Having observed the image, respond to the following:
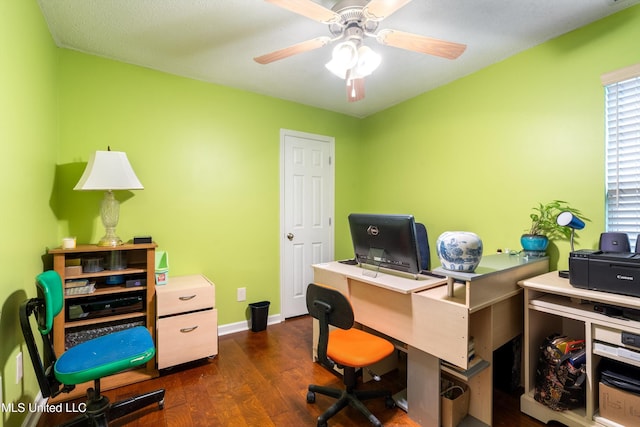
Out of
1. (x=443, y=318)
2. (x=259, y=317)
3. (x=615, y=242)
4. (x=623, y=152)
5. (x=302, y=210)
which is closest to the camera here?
(x=443, y=318)

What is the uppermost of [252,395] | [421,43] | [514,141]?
[421,43]

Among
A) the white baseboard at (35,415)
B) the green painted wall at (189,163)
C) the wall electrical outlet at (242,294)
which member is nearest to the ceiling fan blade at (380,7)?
the green painted wall at (189,163)

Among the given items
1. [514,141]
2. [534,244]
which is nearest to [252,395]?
[534,244]

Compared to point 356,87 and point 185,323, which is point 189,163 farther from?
point 356,87

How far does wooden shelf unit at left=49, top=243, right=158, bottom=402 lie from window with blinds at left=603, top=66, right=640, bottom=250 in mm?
3302

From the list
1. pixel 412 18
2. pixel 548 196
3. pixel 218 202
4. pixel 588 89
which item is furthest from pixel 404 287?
pixel 218 202

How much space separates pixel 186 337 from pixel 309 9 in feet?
7.88

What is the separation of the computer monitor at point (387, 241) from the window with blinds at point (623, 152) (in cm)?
139

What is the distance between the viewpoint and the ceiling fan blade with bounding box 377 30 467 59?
5.23 ft

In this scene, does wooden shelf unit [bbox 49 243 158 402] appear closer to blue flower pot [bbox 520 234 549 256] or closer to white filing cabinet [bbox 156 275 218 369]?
white filing cabinet [bbox 156 275 218 369]

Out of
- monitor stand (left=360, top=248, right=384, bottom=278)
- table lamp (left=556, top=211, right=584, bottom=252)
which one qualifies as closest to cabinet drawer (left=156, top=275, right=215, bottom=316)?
monitor stand (left=360, top=248, right=384, bottom=278)

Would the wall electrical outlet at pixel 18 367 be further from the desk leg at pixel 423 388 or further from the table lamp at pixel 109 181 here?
the desk leg at pixel 423 388

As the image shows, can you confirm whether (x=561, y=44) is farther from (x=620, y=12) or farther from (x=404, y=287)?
(x=404, y=287)

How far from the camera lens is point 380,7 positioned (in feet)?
4.72
